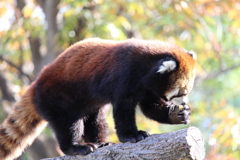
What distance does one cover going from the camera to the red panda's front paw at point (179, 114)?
3715 millimetres

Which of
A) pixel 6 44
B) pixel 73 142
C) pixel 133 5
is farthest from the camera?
pixel 6 44

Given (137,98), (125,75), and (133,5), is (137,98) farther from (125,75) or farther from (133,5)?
(133,5)

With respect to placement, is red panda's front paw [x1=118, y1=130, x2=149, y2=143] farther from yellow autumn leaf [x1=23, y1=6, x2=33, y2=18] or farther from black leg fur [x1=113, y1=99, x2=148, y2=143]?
yellow autumn leaf [x1=23, y1=6, x2=33, y2=18]

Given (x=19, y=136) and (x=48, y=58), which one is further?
(x=48, y=58)

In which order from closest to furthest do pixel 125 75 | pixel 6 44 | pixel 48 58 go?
pixel 125 75 → pixel 48 58 → pixel 6 44

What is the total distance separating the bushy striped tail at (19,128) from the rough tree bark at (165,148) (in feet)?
3.81

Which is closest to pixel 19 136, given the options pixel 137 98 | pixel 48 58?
pixel 137 98

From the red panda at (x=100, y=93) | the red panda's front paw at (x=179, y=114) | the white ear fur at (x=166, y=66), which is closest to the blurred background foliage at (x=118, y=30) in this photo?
the red panda's front paw at (x=179, y=114)

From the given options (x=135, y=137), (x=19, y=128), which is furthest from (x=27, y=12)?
(x=135, y=137)

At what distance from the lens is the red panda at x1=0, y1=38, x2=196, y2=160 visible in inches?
139

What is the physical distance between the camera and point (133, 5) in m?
5.68

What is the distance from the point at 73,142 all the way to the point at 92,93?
0.56 metres

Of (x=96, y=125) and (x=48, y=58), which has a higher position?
(x=48, y=58)

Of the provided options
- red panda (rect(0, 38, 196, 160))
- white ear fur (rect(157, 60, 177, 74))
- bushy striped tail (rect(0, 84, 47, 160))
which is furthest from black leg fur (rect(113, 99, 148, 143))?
bushy striped tail (rect(0, 84, 47, 160))
